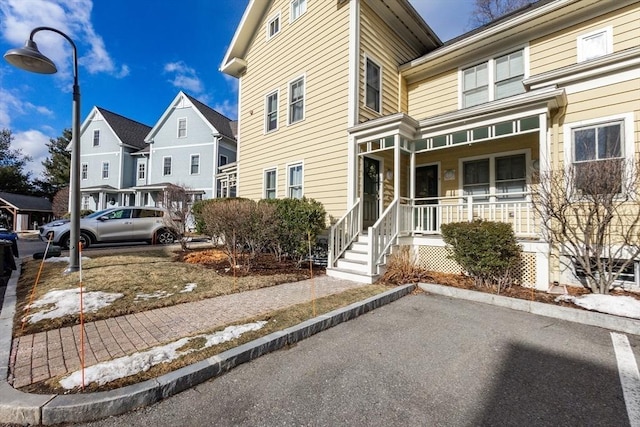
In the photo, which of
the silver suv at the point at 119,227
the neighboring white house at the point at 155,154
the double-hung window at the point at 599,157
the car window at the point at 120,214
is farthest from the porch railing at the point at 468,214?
the neighboring white house at the point at 155,154

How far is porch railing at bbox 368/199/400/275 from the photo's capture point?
6.70 metres

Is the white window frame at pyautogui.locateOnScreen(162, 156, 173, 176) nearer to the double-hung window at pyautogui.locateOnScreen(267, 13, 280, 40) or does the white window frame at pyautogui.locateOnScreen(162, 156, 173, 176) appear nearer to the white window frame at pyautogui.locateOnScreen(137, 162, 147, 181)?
the white window frame at pyautogui.locateOnScreen(137, 162, 147, 181)

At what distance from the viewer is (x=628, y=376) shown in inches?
119

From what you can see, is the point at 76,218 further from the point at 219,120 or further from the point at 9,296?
the point at 219,120

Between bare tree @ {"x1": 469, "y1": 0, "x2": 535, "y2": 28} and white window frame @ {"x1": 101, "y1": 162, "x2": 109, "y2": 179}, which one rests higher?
bare tree @ {"x1": 469, "y1": 0, "x2": 535, "y2": 28}

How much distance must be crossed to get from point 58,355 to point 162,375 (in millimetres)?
1375

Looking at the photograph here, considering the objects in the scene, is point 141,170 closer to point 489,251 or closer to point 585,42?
point 489,251

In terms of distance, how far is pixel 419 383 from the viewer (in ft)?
9.34

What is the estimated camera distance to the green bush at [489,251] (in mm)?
5945

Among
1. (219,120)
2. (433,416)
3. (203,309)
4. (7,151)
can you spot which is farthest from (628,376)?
(7,151)

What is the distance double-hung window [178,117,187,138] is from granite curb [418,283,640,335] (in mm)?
22814

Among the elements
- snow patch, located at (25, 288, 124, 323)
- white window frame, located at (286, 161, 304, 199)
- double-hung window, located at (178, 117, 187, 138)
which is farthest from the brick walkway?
double-hung window, located at (178, 117, 187, 138)

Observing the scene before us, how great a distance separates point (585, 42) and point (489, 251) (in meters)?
6.07

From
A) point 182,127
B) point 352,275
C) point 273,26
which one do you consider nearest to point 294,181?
point 352,275
